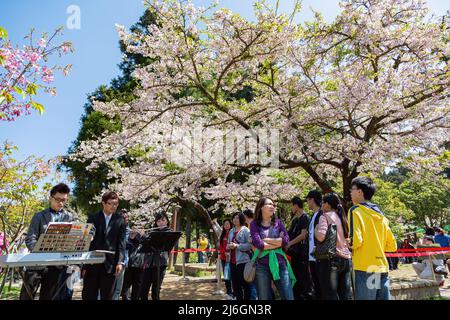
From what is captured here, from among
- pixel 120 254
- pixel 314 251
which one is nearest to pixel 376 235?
pixel 314 251

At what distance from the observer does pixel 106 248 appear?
4.09 meters

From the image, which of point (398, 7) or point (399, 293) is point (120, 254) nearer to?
point (399, 293)

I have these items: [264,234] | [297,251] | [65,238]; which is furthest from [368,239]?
[65,238]

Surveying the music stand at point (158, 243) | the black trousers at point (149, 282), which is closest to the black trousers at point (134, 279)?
the black trousers at point (149, 282)

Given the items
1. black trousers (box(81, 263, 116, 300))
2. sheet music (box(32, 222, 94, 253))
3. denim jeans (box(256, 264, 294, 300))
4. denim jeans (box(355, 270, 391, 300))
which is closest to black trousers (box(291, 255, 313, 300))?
denim jeans (box(256, 264, 294, 300))

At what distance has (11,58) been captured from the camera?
411 centimetres

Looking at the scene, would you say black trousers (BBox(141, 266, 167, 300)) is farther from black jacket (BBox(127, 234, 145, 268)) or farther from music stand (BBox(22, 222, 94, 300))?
music stand (BBox(22, 222, 94, 300))

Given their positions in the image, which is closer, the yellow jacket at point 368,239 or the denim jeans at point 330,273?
the yellow jacket at point 368,239

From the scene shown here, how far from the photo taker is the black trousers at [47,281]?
364 cm

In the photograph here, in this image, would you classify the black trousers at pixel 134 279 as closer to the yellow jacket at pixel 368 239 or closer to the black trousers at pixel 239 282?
the black trousers at pixel 239 282

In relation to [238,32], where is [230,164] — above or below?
below

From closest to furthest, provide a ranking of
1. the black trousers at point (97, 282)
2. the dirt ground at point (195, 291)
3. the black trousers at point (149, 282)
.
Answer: the black trousers at point (97, 282), the black trousers at point (149, 282), the dirt ground at point (195, 291)

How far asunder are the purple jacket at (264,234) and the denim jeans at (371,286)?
902mm

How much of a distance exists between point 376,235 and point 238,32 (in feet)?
16.7
